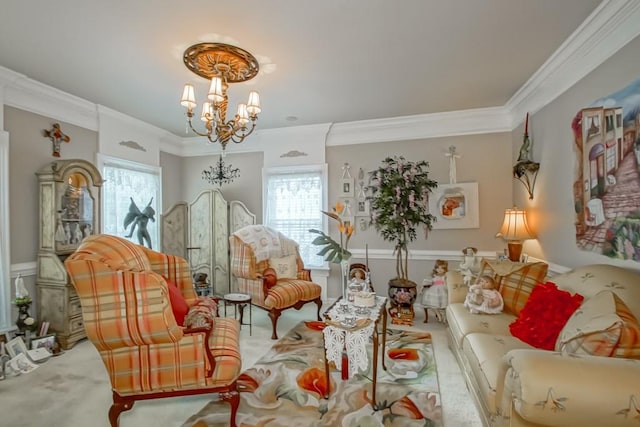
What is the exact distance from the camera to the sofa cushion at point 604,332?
1.38 m

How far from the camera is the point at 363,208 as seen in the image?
4.64 metres

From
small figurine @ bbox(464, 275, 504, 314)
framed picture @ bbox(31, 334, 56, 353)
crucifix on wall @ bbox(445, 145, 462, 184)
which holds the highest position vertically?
crucifix on wall @ bbox(445, 145, 462, 184)

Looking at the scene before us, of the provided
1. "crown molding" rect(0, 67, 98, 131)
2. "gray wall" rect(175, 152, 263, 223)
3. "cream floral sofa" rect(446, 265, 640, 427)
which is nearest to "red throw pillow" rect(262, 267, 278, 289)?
"gray wall" rect(175, 152, 263, 223)

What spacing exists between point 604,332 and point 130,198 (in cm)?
509

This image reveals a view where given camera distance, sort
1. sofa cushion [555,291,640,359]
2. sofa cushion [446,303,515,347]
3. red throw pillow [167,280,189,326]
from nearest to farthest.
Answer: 1. sofa cushion [555,291,640,359]
2. red throw pillow [167,280,189,326]
3. sofa cushion [446,303,515,347]

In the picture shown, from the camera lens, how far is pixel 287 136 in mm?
4922

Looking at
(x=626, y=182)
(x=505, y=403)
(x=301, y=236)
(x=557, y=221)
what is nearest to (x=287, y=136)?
(x=301, y=236)

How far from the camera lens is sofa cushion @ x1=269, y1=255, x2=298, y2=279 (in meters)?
4.13

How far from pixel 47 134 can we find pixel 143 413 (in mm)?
3077

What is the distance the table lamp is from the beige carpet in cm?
130

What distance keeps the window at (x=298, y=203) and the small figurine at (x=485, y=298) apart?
239 cm

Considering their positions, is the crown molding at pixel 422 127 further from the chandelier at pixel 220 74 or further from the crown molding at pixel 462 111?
the chandelier at pixel 220 74

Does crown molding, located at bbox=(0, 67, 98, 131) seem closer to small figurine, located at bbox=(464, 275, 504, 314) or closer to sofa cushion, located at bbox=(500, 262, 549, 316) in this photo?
small figurine, located at bbox=(464, 275, 504, 314)

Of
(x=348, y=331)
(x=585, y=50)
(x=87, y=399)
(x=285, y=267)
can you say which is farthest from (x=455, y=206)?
(x=87, y=399)
